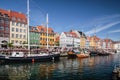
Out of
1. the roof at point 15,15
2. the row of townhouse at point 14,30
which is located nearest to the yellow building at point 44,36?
the row of townhouse at point 14,30

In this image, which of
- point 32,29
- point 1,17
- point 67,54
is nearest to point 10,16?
point 1,17

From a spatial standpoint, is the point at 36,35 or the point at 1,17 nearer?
the point at 1,17

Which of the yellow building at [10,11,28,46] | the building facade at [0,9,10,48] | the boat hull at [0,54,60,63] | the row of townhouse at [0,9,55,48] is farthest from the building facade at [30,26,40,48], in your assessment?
the boat hull at [0,54,60,63]

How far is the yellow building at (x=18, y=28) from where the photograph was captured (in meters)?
89.1

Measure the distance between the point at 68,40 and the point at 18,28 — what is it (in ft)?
179

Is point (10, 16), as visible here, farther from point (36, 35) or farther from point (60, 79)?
point (60, 79)

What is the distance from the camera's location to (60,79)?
105ft

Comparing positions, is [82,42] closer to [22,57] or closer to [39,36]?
[39,36]

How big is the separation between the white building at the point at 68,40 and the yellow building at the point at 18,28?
43.8 metres

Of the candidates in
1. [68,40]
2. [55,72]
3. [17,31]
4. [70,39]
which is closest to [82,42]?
[70,39]

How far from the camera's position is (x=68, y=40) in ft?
458

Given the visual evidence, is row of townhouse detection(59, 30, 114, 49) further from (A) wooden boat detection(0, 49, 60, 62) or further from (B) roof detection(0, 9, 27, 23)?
(A) wooden boat detection(0, 49, 60, 62)

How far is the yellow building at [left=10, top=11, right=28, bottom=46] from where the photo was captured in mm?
89062

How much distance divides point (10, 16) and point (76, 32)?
79.6 meters
